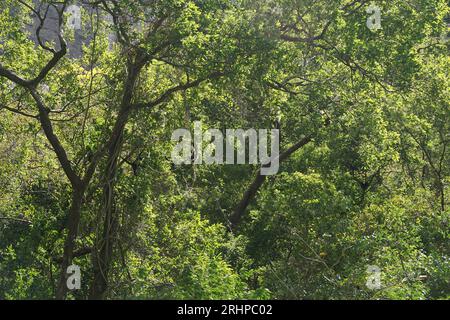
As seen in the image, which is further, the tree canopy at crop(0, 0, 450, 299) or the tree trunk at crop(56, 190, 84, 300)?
the tree trunk at crop(56, 190, 84, 300)

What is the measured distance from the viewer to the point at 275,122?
15305mm

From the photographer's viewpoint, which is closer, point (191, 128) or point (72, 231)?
point (72, 231)

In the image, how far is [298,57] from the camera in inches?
488

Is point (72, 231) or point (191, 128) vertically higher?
point (191, 128)

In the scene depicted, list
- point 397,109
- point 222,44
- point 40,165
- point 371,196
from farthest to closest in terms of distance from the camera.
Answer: point 371,196
point 40,165
point 397,109
point 222,44

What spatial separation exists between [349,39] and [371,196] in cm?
570

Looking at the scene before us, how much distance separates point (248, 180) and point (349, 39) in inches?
292

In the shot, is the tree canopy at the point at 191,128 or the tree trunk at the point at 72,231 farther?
the tree trunk at the point at 72,231

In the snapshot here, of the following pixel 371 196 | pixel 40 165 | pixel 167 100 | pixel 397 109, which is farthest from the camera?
pixel 371 196

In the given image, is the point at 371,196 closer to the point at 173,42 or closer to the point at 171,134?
the point at 171,134

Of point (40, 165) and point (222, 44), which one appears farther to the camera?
point (40, 165)

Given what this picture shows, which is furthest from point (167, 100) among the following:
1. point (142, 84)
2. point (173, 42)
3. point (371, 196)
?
point (371, 196)
